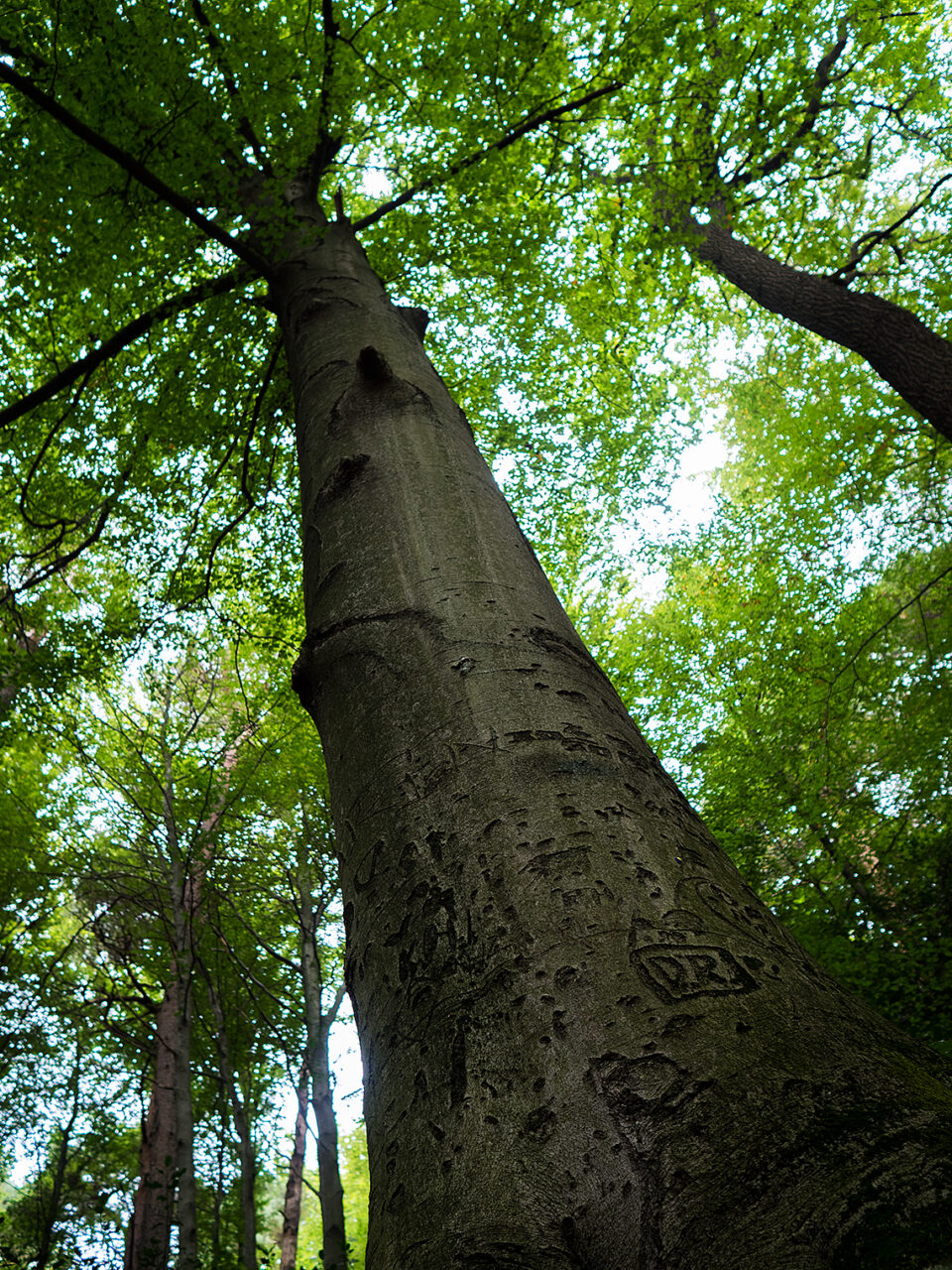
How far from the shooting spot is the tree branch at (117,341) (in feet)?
13.1

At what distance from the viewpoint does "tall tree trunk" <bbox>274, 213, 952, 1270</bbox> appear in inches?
26.7

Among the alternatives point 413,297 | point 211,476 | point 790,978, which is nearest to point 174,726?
point 211,476

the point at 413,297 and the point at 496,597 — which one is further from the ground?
the point at 413,297

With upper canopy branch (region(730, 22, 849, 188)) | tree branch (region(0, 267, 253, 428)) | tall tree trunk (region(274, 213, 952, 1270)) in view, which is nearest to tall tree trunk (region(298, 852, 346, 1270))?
tree branch (region(0, 267, 253, 428))

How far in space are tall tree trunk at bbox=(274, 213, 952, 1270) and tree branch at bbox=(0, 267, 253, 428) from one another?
3351 millimetres

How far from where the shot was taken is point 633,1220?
27.3 inches

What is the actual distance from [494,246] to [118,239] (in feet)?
9.19

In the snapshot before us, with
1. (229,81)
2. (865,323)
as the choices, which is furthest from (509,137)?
(865,323)

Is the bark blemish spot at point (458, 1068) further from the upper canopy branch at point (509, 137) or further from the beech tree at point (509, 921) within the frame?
the upper canopy branch at point (509, 137)

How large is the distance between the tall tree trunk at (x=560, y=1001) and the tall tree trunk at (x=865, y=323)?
200 inches

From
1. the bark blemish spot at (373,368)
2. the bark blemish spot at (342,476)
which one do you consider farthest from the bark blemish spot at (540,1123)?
the bark blemish spot at (373,368)

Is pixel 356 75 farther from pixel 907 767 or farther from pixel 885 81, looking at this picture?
pixel 907 767

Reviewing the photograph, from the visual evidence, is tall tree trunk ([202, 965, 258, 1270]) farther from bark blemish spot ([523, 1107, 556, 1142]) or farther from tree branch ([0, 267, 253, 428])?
bark blemish spot ([523, 1107, 556, 1142])

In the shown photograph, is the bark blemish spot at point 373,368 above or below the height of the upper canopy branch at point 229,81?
below
